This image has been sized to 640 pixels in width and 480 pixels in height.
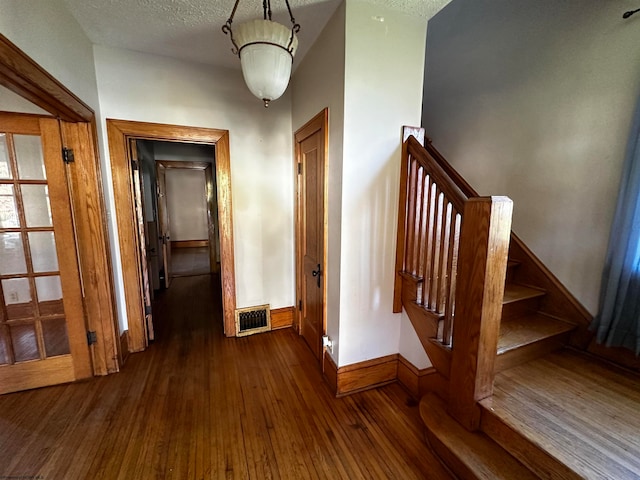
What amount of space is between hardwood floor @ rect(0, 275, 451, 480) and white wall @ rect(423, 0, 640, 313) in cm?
177

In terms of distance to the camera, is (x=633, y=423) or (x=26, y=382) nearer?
(x=633, y=423)

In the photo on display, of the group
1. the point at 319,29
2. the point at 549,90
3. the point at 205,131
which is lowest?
the point at 205,131

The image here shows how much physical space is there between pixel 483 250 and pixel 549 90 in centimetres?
179

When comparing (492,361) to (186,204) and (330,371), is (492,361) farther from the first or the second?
(186,204)

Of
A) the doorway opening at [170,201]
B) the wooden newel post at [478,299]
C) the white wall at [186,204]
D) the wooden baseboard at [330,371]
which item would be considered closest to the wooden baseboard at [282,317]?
the wooden baseboard at [330,371]

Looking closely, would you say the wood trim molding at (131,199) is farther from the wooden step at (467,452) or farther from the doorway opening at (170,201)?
the wooden step at (467,452)

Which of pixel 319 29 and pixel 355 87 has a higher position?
pixel 319 29

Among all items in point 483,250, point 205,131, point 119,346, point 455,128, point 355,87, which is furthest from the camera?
point 455,128

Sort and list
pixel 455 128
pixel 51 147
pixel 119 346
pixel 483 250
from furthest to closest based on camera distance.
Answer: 1. pixel 455 128
2. pixel 119 346
3. pixel 51 147
4. pixel 483 250

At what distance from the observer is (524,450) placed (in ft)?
3.85

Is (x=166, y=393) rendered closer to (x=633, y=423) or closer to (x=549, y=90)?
(x=633, y=423)

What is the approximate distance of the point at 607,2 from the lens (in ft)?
5.63

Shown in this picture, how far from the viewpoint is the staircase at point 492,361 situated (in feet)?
3.82

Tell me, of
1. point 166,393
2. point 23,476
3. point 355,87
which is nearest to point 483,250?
point 355,87
